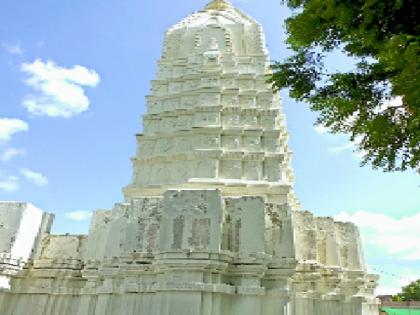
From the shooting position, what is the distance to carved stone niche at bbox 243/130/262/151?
1719cm

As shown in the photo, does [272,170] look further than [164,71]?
No

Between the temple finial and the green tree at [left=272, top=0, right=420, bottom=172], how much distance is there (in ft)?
65.7

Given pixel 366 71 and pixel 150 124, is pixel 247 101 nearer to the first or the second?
pixel 150 124

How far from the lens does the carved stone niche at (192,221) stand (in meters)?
9.49

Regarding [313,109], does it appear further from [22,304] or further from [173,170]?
[173,170]

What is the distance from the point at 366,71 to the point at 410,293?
53045 millimetres

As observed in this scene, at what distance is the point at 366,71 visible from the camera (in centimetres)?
595

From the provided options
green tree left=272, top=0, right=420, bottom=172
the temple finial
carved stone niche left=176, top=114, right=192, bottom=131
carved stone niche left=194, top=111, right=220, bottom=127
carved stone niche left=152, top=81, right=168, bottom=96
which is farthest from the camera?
the temple finial

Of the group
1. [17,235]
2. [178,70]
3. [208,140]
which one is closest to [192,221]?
[17,235]

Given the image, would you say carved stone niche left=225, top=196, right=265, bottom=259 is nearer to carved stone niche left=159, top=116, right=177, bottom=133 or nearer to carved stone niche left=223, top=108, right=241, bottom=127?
carved stone niche left=223, top=108, right=241, bottom=127

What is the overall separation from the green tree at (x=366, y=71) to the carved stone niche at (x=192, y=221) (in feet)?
13.6

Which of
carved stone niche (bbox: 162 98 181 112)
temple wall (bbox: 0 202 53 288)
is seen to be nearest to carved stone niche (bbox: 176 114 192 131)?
carved stone niche (bbox: 162 98 181 112)

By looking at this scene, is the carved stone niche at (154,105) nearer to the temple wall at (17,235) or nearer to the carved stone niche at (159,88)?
the carved stone niche at (159,88)

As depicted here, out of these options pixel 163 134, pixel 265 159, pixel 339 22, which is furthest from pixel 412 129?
pixel 163 134
